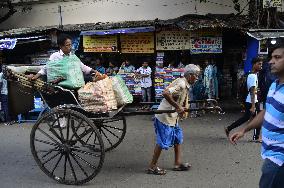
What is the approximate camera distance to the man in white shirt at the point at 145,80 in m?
12.3

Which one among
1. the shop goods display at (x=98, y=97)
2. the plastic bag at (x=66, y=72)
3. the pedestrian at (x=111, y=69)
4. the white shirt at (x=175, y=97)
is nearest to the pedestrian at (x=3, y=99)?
the pedestrian at (x=111, y=69)

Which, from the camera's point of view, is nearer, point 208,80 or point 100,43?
point 208,80

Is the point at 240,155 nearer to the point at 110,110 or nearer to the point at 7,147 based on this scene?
the point at 110,110

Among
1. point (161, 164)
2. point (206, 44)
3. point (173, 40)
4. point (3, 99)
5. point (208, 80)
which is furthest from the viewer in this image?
point (173, 40)

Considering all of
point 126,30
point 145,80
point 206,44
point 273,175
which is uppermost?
point 126,30

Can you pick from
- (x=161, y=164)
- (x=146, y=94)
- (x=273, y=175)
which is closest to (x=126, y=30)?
(x=146, y=94)

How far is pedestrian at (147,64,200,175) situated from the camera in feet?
17.8

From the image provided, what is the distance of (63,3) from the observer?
15.6 m

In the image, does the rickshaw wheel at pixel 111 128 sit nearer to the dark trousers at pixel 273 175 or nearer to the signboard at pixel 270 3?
the dark trousers at pixel 273 175

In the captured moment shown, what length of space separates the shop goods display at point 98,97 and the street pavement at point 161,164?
106cm

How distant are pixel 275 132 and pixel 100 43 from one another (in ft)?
33.9

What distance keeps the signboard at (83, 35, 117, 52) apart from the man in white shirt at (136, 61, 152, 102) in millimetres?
1188

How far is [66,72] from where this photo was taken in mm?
5461

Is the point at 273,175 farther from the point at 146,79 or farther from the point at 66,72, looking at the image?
the point at 146,79
